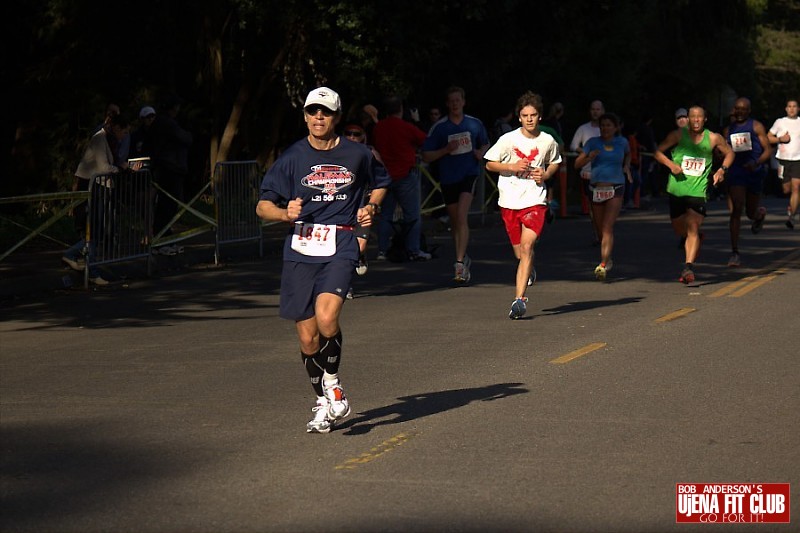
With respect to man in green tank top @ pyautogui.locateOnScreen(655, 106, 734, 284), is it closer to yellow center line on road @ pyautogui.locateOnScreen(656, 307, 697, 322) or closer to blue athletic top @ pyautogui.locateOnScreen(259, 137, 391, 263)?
yellow center line on road @ pyautogui.locateOnScreen(656, 307, 697, 322)

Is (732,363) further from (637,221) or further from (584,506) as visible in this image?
(637,221)

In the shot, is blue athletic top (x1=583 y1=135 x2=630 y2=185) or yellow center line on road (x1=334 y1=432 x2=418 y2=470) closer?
yellow center line on road (x1=334 y1=432 x2=418 y2=470)

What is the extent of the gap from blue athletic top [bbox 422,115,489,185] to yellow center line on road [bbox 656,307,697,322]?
3.73 meters

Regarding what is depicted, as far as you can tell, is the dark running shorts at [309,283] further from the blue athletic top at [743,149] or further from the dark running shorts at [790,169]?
the dark running shorts at [790,169]

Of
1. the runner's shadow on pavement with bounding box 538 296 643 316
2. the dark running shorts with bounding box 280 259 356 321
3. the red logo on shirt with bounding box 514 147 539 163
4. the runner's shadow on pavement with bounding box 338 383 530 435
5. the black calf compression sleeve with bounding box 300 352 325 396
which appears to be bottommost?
the runner's shadow on pavement with bounding box 338 383 530 435

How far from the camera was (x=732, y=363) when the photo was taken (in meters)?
10.7

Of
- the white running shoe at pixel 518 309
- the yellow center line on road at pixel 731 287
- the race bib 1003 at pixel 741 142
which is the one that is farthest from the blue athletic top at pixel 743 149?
the white running shoe at pixel 518 309

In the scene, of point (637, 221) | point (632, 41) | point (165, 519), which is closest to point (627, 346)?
point (165, 519)

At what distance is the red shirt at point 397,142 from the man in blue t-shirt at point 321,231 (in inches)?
364

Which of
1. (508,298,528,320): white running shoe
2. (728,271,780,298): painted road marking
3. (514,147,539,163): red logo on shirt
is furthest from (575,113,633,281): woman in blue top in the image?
(508,298,528,320): white running shoe

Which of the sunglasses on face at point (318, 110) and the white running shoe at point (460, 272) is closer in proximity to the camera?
the sunglasses on face at point (318, 110)

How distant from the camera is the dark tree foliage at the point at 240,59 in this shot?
24.7 metres

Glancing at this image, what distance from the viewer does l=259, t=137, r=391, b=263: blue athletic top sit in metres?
8.38

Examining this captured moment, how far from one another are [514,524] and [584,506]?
0.43 metres
